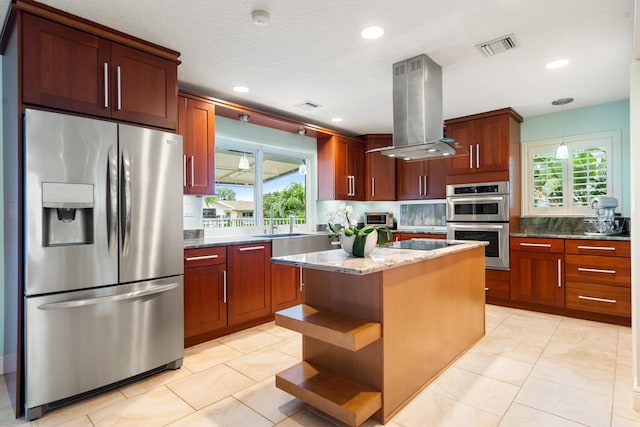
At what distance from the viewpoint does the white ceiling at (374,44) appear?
2191 millimetres

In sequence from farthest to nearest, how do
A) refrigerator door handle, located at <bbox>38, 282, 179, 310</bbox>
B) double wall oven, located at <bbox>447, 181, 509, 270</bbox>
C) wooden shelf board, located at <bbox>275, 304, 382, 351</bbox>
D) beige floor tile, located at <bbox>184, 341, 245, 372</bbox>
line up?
double wall oven, located at <bbox>447, 181, 509, 270</bbox>, beige floor tile, located at <bbox>184, 341, 245, 372</bbox>, refrigerator door handle, located at <bbox>38, 282, 179, 310</bbox>, wooden shelf board, located at <bbox>275, 304, 382, 351</bbox>

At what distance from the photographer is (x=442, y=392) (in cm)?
232

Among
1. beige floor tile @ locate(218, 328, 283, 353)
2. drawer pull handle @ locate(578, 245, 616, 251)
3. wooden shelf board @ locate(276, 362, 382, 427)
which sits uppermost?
drawer pull handle @ locate(578, 245, 616, 251)

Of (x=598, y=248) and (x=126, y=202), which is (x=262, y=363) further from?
(x=598, y=248)

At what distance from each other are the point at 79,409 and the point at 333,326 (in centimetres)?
169

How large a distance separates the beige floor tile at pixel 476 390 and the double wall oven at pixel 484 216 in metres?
2.20

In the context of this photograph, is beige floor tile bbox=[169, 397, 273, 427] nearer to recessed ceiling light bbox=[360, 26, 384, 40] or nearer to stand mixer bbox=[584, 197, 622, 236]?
recessed ceiling light bbox=[360, 26, 384, 40]

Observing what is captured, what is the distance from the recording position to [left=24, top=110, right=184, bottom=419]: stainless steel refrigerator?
2049 millimetres

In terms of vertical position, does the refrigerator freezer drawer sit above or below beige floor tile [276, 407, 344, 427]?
above

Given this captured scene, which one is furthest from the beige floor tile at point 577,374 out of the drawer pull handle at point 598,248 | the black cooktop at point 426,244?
the drawer pull handle at point 598,248

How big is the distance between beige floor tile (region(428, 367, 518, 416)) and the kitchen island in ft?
0.30

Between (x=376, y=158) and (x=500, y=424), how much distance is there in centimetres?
418

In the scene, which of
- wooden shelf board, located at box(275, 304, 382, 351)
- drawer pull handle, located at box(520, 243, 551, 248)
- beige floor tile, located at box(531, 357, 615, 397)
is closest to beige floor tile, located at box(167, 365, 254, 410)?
wooden shelf board, located at box(275, 304, 382, 351)

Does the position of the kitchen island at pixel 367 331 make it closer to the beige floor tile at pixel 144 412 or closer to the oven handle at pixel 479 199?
the beige floor tile at pixel 144 412
